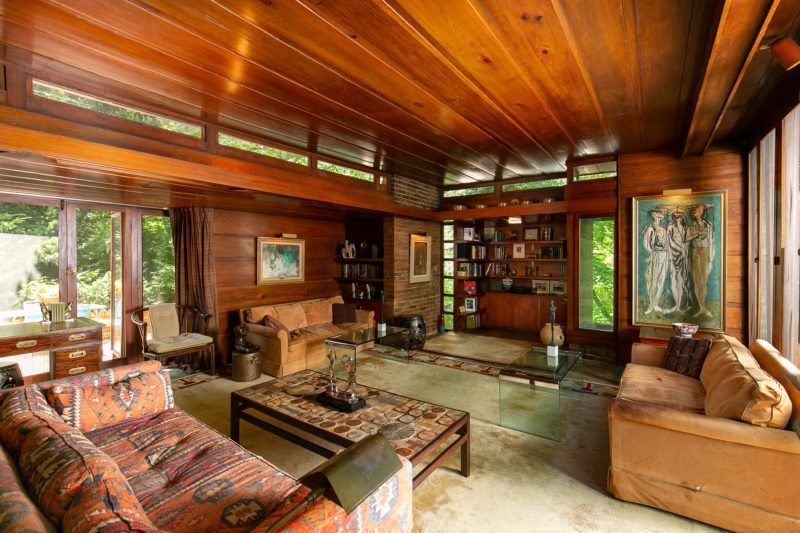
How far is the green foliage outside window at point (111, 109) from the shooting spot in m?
2.50

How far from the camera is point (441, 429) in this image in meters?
2.24

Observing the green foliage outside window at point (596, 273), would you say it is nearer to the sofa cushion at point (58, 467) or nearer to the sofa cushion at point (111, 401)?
the sofa cushion at point (111, 401)

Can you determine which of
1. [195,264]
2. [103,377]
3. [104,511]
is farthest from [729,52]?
[195,264]

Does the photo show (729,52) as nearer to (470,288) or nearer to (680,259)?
(680,259)

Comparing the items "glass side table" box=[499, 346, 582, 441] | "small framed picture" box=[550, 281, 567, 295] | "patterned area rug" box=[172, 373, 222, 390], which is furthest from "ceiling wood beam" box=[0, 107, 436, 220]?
"small framed picture" box=[550, 281, 567, 295]

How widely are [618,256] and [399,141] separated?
124 inches

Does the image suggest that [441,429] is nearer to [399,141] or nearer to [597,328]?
[399,141]

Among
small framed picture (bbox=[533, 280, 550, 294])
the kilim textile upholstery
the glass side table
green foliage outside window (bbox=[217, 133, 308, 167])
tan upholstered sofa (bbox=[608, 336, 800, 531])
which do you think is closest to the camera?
the kilim textile upholstery

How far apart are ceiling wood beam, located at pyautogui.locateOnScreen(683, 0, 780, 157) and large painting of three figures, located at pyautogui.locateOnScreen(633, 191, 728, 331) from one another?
139 cm

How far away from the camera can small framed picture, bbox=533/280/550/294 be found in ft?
22.3

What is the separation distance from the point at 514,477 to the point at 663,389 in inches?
54.6

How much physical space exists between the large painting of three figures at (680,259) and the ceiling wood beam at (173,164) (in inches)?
136

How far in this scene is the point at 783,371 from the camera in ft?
7.39

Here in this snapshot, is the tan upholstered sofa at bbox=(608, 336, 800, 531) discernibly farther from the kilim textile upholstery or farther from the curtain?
the curtain
